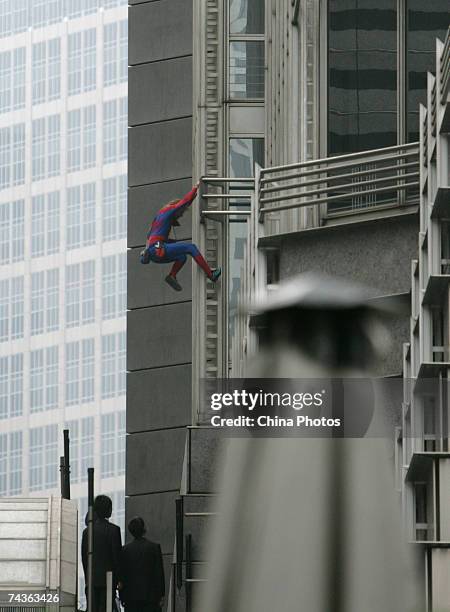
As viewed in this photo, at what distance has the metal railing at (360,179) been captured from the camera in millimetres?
18641

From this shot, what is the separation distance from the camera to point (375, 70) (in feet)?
62.7

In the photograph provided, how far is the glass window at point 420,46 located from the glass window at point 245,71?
17.9 m

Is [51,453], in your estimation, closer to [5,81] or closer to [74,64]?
[74,64]

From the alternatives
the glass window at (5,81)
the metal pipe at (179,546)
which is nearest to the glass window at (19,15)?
the glass window at (5,81)

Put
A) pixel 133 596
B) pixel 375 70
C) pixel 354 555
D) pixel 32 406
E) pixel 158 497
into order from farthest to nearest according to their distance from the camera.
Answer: pixel 32 406 < pixel 158 497 < pixel 375 70 < pixel 133 596 < pixel 354 555

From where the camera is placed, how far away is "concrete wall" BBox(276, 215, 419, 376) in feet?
60.4

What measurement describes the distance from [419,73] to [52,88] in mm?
131021

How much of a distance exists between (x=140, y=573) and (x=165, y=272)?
37867mm

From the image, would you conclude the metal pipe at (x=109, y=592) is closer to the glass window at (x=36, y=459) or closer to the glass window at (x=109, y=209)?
the glass window at (x=109, y=209)

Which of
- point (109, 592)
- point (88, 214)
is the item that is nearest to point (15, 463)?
point (88, 214)

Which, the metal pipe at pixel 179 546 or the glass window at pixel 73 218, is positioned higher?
the glass window at pixel 73 218

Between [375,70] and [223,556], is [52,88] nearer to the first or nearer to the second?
[375,70]

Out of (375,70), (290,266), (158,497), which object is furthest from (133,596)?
→ (158,497)

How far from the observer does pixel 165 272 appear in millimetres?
55562
